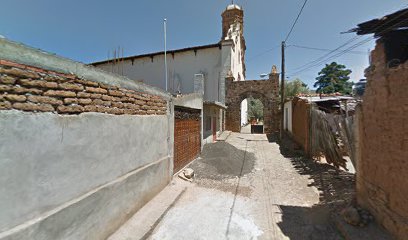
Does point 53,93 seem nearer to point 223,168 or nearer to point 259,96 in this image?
point 223,168

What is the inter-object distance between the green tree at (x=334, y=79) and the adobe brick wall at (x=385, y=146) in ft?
142

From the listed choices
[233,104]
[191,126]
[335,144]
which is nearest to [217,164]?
[191,126]

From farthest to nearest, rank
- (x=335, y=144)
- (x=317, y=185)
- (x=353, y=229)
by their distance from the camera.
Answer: (x=335, y=144) < (x=317, y=185) < (x=353, y=229)

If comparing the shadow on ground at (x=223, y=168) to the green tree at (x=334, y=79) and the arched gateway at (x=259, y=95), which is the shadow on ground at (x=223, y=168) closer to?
the arched gateway at (x=259, y=95)

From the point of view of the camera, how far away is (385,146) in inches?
141

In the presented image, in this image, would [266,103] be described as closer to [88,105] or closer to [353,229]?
[353,229]

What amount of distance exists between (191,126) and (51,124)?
6.48 m

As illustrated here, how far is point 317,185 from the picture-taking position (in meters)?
6.61

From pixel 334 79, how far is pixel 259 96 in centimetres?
3333

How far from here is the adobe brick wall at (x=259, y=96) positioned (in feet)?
61.8

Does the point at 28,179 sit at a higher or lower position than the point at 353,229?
higher

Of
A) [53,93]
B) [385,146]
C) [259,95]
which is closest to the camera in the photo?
[53,93]

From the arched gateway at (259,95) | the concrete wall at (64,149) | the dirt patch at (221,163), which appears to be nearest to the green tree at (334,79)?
the arched gateway at (259,95)

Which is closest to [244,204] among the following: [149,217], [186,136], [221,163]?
[149,217]
